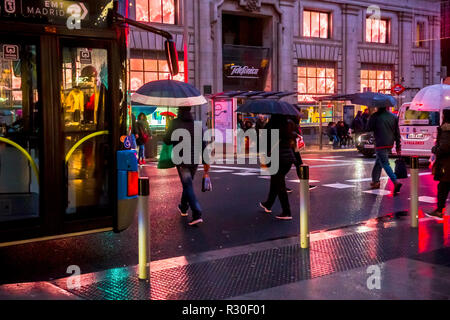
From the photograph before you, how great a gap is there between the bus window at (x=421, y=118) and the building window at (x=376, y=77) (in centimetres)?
2121

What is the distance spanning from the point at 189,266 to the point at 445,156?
14.3ft

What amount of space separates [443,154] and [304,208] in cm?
270

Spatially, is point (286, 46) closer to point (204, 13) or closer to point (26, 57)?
point (204, 13)

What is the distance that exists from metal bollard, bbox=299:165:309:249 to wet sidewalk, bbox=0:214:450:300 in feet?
0.42

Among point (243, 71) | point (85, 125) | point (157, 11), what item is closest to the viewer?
point (85, 125)

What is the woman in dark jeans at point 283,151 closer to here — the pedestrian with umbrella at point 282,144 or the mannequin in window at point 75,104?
the pedestrian with umbrella at point 282,144

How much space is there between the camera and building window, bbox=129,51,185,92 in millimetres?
28797

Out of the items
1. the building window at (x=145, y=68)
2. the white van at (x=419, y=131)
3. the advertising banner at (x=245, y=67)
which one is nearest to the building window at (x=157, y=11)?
the building window at (x=145, y=68)

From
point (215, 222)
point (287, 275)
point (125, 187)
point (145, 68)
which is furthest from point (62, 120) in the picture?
point (145, 68)

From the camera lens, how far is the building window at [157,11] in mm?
28953

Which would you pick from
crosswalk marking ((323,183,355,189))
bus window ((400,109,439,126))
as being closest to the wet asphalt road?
crosswalk marking ((323,183,355,189))

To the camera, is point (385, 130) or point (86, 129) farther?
point (385, 130)

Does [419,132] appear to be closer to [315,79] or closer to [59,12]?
[59,12]

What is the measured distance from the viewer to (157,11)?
2953cm
